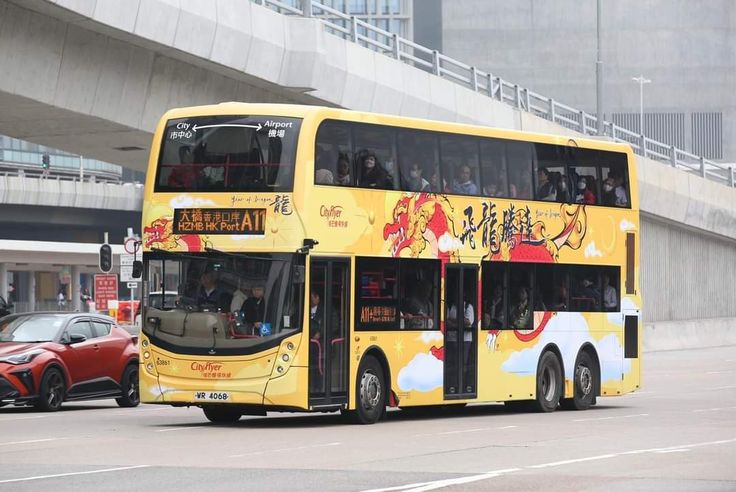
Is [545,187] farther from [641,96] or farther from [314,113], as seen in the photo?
[641,96]

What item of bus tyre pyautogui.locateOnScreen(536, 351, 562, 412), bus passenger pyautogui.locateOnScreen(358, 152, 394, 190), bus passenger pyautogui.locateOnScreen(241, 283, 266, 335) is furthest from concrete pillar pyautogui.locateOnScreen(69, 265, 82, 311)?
bus passenger pyautogui.locateOnScreen(241, 283, 266, 335)

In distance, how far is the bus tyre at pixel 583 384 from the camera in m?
24.7

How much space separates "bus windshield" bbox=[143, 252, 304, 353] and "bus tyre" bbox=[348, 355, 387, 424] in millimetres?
1417

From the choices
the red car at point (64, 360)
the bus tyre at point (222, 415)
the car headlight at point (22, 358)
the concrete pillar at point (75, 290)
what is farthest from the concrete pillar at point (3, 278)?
the bus tyre at point (222, 415)

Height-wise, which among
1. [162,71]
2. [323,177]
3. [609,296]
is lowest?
[609,296]

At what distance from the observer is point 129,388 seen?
25578 millimetres

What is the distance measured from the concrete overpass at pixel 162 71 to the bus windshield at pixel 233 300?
7.86 meters

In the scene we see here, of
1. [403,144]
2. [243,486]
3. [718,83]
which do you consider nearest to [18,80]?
[403,144]

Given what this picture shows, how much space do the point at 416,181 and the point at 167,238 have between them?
3.66m

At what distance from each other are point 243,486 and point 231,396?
6988mm

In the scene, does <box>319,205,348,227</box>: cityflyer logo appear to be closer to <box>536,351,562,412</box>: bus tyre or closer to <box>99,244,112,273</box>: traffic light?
<box>536,351,562,412</box>: bus tyre

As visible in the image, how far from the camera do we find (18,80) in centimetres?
2666

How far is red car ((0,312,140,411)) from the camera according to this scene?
2294 cm

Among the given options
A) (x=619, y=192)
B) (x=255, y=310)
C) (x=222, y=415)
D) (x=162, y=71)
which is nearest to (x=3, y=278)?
(x=162, y=71)
